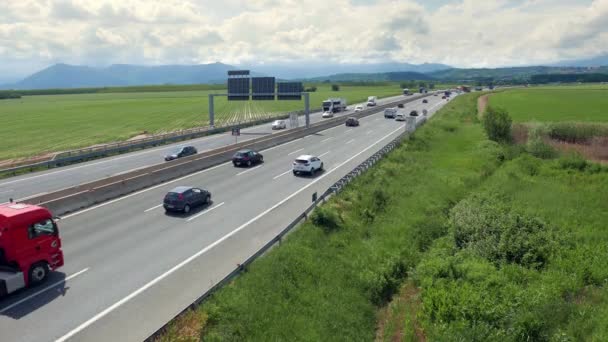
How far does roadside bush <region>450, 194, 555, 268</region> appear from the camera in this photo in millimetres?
19547

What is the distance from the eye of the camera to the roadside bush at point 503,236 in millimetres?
19547

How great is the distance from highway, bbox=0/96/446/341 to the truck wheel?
1.10ft

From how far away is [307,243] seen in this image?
1961cm

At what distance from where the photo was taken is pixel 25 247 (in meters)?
15.4

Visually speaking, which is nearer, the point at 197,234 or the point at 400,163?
the point at 197,234

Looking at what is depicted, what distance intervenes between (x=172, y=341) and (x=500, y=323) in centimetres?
1012

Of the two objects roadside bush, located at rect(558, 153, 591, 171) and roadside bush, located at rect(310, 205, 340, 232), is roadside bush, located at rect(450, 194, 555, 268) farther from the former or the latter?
roadside bush, located at rect(558, 153, 591, 171)

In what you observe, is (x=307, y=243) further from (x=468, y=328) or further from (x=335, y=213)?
(x=468, y=328)

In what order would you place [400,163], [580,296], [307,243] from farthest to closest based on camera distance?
[400,163]
[307,243]
[580,296]

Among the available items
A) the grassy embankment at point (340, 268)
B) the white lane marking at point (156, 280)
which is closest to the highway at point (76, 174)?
the white lane marking at point (156, 280)

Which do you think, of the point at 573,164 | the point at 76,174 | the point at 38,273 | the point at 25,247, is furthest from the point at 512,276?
the point at 76,174

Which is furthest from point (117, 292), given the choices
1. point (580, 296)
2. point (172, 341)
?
point (580, 296)

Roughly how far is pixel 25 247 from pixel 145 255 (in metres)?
4.46

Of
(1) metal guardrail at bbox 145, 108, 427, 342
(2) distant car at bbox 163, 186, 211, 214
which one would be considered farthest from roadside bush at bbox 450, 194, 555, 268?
(2) distant car at bbox 163, 186, 211, 214
